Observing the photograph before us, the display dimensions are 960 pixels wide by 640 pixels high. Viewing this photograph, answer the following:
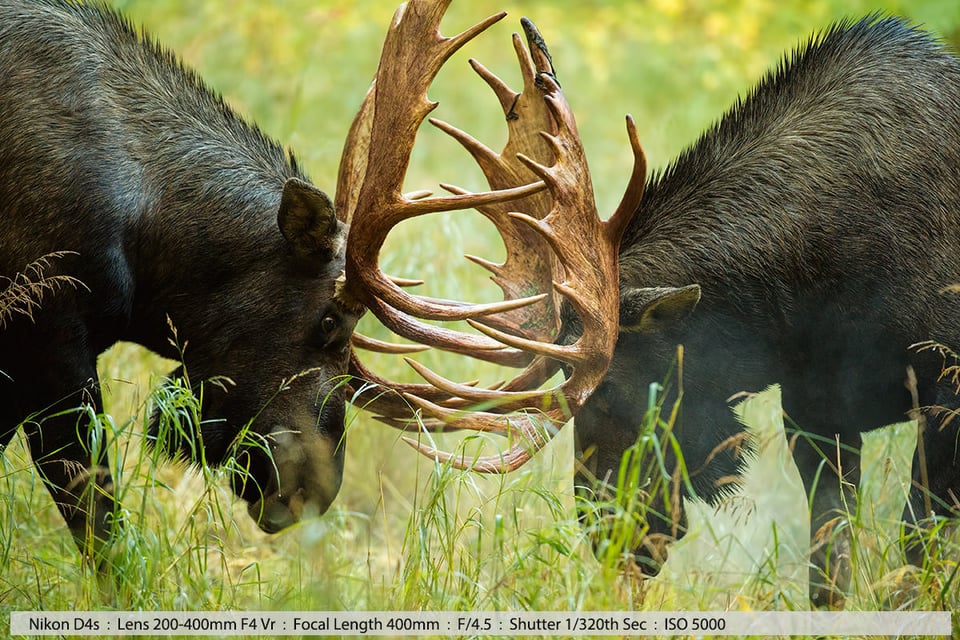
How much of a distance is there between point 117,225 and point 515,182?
1.55 m

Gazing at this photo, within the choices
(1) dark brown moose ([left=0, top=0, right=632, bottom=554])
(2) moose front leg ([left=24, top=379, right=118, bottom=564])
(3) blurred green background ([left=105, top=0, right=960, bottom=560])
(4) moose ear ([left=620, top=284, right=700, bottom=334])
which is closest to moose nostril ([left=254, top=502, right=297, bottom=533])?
(1) dark brown moose ([left=0, top=0, right=632, bottom=554])

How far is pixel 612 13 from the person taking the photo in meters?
13.1

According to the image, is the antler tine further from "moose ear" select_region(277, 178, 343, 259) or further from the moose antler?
"moose ear" select_region(277, 178, 343, 259)

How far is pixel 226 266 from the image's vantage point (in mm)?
4613

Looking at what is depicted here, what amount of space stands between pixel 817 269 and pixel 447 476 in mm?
1639

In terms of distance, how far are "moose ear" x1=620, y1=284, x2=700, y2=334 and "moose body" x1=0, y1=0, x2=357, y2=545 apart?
1.02 meters

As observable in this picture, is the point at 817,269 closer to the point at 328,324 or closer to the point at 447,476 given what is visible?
the point at 447,476

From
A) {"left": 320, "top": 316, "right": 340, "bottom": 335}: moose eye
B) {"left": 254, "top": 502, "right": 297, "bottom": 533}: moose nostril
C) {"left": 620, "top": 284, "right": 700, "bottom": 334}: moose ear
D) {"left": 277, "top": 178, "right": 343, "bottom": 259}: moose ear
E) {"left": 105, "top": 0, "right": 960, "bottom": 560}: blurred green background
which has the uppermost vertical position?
{"left": 105, "top": 0, "right": 960, "bottom": 560}: blurred green background

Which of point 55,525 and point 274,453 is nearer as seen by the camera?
point 274,453

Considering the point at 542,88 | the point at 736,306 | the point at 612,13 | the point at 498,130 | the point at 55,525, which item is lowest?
the point at 55,525

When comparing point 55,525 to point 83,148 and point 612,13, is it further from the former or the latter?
point 612,13

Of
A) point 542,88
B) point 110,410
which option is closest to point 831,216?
point 542,88

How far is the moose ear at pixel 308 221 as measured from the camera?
431 cm

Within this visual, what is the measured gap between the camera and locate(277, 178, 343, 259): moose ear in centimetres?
431
